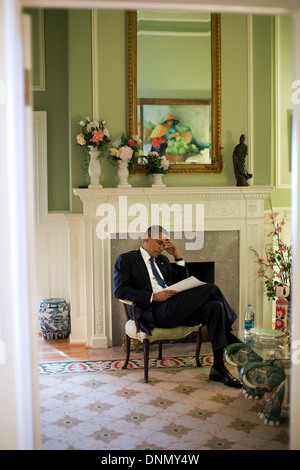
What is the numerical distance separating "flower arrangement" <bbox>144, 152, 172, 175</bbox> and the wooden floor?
171cm

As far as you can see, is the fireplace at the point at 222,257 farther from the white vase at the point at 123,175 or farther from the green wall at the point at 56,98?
the green wall at the point at 56,98

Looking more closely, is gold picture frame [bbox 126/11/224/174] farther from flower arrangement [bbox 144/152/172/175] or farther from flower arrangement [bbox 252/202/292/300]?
flower arrangement [bbox 252/202/292/300]

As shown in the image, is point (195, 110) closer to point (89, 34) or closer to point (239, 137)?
point (239, 137)

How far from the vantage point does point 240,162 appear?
5.47 metres

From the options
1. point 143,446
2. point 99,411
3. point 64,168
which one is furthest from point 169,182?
point 143,446

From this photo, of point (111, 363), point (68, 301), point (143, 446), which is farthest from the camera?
point (68, 301)

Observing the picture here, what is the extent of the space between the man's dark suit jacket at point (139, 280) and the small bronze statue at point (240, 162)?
1236 mm

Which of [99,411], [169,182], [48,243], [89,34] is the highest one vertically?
[89,34]

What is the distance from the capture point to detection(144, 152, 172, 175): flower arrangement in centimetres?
535

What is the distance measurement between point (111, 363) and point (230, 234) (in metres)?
1.76

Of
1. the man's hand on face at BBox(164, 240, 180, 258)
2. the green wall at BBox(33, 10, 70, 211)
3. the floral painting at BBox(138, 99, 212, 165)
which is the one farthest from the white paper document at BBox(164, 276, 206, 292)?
the green wall at BBox(33, 10, 70, 211)

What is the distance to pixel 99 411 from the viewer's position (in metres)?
3.79

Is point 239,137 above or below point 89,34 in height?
below

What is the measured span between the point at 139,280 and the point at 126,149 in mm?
1317
